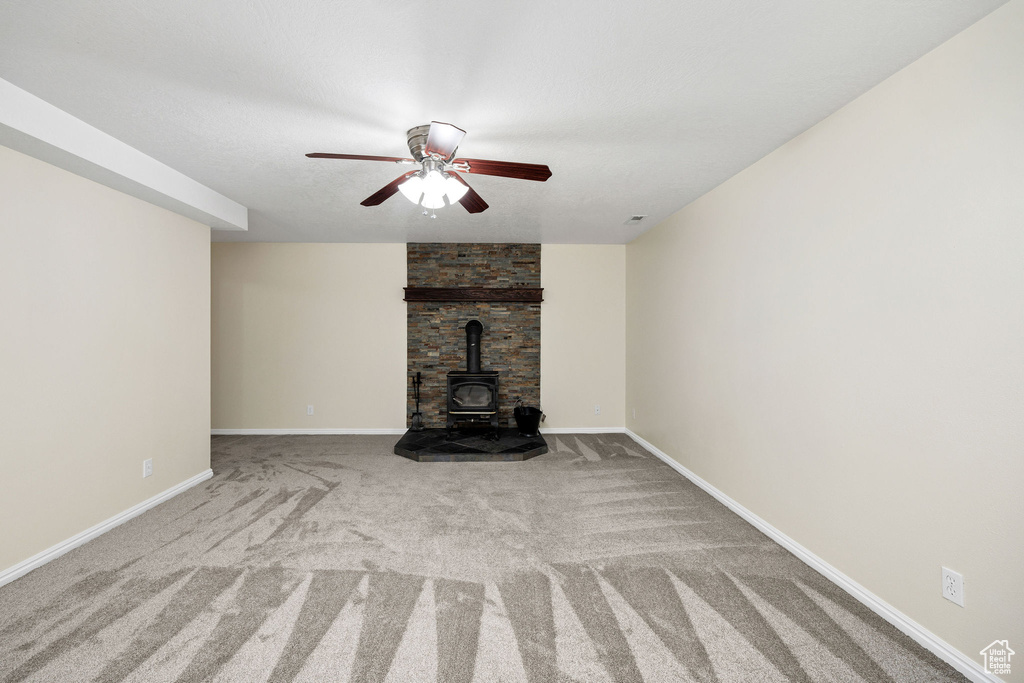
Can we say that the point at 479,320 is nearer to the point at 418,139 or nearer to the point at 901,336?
the point at 418,139

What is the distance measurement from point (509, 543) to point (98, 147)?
3.39 meters

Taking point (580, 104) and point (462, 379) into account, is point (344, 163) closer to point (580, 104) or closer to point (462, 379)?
point (580, 104)

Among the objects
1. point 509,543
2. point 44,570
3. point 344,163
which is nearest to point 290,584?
point 509,543

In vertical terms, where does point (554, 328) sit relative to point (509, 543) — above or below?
above

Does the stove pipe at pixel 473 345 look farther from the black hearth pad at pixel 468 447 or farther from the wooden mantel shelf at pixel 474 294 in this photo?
the black hearth pad at pixel 468 447

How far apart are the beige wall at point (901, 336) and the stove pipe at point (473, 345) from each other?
120 inches

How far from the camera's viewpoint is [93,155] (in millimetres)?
2391

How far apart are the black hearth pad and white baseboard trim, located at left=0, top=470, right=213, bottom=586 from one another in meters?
1.89

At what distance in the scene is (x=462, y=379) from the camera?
5.21 meters

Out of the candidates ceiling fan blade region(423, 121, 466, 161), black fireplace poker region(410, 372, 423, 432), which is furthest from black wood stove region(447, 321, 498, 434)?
ceiling fan blade region(423, 121, 466, 161)

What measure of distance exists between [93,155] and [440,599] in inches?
123

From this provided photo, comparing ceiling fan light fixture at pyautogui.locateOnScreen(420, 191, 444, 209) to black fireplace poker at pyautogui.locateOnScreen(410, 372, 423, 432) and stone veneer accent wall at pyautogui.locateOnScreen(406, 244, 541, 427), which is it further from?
black fireplace poker at pyautogui.locateOnScreen(410, 372, 423, 432)

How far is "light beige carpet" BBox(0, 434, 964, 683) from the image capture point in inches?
65.2

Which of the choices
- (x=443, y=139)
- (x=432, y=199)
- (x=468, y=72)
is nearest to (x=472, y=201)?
(x=432, y=199)
